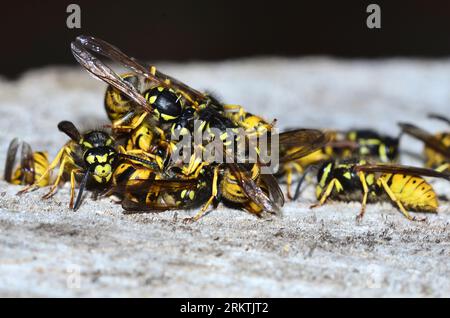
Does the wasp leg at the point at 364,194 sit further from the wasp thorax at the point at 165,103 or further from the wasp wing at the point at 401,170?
the wasp thorax at the point at 165,103

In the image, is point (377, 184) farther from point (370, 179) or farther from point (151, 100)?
point (151, 100)

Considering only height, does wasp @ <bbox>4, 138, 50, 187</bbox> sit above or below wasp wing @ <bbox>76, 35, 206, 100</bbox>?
below

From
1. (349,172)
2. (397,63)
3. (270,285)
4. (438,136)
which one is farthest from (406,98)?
(270,285)

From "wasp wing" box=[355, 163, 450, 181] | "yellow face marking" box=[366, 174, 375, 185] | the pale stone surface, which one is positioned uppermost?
"wasp wing" box=[355, 163, 450, 181]

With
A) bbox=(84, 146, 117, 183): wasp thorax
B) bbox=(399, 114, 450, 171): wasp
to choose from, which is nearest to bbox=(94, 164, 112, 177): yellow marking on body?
bbox=(84, 146, 117, 183): wasp thorax

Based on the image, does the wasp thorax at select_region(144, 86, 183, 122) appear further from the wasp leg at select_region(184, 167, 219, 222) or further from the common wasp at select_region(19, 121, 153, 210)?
the wasp leg at select_region(184, 167, 219, 222)

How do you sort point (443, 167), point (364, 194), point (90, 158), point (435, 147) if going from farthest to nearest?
point (435, 147) → point (443, 167) → point (364, 194) → point (90, 158)

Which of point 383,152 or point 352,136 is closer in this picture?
point 383,152

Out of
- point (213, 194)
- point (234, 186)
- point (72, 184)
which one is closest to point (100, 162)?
point (72, 184)

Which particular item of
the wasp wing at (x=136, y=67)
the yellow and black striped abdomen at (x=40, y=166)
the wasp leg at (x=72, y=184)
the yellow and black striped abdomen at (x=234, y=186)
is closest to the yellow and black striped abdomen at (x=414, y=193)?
the yellow and black striped abdomen at (x=234, y=186)
